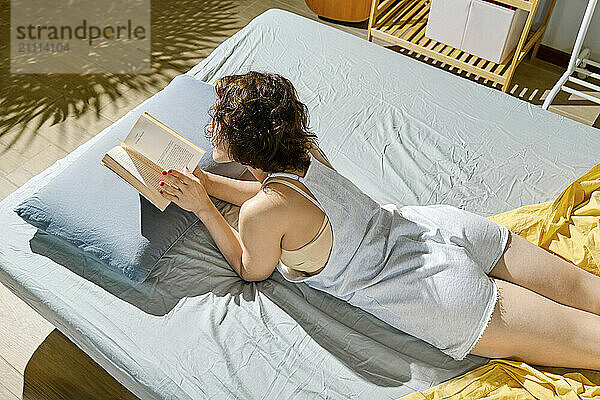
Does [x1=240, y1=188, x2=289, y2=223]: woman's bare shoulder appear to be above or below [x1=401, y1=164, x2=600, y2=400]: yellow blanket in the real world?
above

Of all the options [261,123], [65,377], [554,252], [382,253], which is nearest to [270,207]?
[261,123]

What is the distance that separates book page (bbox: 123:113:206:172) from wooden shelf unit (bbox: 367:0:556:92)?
61.0 inches

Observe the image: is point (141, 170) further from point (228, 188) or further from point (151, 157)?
point (228, 188)

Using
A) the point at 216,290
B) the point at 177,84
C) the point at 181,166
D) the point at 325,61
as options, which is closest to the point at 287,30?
the point at 325,61

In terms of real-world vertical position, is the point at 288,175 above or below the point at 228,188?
above

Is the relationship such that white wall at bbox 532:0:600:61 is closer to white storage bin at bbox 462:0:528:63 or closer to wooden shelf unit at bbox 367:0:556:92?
wooden shelf unit at bbox 367:0:556:92

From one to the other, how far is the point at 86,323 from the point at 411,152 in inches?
42.0

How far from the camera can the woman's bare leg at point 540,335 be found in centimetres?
144

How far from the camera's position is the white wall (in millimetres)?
2855

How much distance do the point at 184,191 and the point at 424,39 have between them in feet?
5.83

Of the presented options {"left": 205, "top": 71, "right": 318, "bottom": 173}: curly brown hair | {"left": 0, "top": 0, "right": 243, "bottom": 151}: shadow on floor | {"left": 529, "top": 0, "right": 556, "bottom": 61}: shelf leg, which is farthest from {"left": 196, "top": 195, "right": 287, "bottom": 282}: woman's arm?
{"left": 529, "top": 0, "right": 556, "bottom": 61}: shelf leg

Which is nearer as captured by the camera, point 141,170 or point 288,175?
point 288,175

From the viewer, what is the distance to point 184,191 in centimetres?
157

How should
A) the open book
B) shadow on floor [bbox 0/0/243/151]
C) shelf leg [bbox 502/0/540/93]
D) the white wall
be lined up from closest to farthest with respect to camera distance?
1. the open book
2. shelf leg [bbox 502/0/540/93]
3. shadow on floor [bbox 0/0/243/151]
4. the white wall
